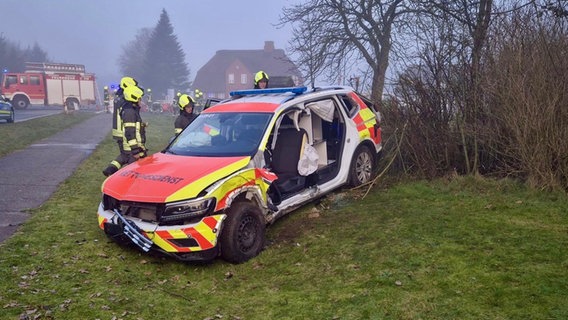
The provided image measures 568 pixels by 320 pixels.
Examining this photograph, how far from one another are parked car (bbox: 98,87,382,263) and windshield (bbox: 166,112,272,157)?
16mm

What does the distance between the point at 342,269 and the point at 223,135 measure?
8.52 ft

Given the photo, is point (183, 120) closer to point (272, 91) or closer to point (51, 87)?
point (272, 91)

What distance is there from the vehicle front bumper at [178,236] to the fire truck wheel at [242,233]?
132 millimetres

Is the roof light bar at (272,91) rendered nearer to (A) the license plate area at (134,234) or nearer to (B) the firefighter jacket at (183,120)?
(B) the firefighter jacket at (183,120)

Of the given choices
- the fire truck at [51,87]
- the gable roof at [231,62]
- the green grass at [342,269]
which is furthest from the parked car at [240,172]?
the gable roof at [231,62]

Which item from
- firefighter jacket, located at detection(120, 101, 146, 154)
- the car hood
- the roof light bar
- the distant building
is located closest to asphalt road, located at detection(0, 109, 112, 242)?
firefighter jacket, located at detection(120, 101, 146, 154)

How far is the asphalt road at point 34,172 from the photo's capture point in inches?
271

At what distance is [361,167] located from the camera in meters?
7.89

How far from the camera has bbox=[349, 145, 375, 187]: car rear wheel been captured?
7.63 metres

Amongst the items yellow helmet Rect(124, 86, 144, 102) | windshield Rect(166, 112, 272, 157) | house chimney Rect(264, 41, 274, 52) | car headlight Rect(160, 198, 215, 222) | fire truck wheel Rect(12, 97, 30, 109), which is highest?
house chimney Rect(264, 41, 274, 52)

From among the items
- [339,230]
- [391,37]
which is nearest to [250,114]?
[339,230]

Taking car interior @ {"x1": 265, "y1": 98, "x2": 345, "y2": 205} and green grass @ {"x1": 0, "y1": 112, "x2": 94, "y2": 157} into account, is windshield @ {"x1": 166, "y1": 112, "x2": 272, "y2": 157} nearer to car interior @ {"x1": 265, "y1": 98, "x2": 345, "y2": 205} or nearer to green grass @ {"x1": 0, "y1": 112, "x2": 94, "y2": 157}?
car interior @ {"x1": 265, "y1": 98, "x2": 345, "y2": 205}

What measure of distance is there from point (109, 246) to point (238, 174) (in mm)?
1881

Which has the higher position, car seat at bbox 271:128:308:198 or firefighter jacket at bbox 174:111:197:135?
firefighter jacket at bbox 174:111:197:135
